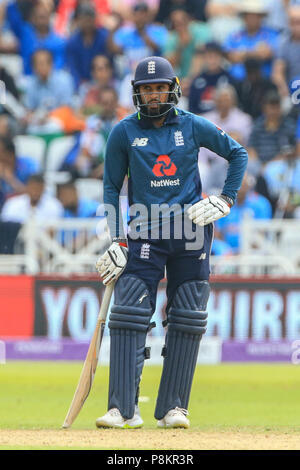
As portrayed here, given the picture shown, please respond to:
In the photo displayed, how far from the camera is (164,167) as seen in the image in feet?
19.4

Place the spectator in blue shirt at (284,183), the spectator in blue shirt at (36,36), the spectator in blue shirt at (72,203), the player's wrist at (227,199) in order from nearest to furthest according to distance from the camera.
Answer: the player's wrist at (227,199) → the spectator in blue shirt at (72,203) → the spectator in blue shirt at (284,183) → the spectator in blue shirt at (36,36)

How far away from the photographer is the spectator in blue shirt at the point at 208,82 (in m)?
13.3

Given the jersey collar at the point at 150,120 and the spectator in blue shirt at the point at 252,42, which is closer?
the jersey collar at the point at 150,120

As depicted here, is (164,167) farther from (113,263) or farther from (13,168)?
(13,168)

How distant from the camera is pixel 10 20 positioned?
575 inches

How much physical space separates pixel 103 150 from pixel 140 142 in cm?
692

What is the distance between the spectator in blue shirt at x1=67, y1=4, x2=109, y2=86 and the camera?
1409cm

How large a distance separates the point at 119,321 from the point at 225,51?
8.89m

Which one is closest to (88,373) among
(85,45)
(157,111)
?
(157,111)

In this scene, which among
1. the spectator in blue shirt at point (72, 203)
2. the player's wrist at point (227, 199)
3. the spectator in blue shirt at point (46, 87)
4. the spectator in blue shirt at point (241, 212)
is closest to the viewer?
the player's wrist at point (227, 199)

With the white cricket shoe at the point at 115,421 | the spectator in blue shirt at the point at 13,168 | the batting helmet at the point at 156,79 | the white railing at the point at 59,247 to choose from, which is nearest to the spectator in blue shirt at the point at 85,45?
the spectator in blue shirt at the point at 13,168

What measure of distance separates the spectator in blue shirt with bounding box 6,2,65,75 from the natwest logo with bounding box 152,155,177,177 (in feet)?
27.9

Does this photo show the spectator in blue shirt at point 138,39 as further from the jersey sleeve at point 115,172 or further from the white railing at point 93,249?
the jersey sleeve at point 115,172

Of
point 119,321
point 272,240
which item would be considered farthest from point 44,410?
point 272,240
